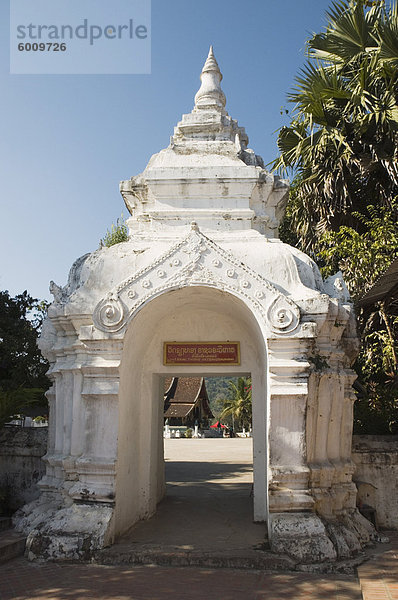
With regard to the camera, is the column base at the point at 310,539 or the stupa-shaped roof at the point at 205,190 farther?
the stupa-shaped roof at the point at 205,190

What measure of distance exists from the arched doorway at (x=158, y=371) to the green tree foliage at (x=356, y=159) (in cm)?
337

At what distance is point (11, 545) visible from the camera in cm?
667

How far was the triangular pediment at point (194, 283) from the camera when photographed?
709cm

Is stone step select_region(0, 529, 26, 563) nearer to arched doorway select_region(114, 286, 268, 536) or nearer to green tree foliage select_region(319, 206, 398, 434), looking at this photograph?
arched doorway select_region(114, 286, 268, 536)

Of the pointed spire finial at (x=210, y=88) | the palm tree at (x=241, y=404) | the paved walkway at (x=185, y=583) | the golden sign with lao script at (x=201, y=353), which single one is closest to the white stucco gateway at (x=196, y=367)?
the golden sign with lao script at (x=201, y=353)

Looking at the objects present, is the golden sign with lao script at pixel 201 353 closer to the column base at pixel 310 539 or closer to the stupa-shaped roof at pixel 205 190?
the stupa-shaped roof at pixel 205 190

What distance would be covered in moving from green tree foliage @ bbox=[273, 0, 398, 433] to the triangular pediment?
14.5 feet

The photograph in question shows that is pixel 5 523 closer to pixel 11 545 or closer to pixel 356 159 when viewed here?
pixel 11 545

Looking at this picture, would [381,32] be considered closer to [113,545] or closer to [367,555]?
[367,555]

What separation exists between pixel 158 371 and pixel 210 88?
6.27 m

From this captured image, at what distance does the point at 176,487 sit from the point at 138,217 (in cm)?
637

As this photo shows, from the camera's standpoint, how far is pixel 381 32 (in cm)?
1165

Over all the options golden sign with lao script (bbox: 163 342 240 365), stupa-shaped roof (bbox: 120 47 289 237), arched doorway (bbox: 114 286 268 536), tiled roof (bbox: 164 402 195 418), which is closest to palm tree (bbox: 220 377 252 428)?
tiled roof (bbox: 164 402 195 418)

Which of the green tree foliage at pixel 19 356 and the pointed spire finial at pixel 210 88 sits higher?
the pointed spire finial at pixel 210 88
